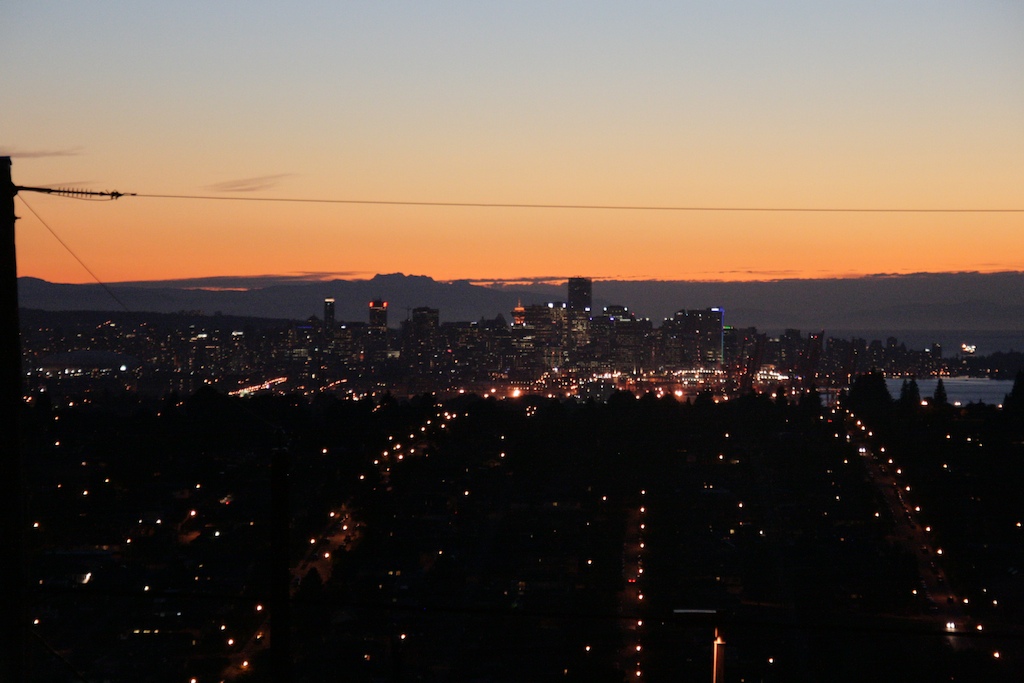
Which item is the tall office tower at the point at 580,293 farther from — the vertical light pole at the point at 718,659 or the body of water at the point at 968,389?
the vertical light pole at the point at 718,659

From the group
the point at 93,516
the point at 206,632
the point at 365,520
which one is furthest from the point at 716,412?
the point at 206,632

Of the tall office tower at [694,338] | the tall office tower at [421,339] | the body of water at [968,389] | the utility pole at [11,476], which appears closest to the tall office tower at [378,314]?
the tall office tower at [421,339]

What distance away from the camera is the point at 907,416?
21.7m

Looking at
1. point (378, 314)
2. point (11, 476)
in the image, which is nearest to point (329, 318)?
point (378, 314)

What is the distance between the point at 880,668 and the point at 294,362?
36.8 metres

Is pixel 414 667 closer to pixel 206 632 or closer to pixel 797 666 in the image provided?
pixel 206 632

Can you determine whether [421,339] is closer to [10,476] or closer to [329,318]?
[329,318]

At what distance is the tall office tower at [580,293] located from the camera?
6856 cm

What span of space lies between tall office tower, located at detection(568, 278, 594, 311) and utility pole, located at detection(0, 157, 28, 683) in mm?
65420

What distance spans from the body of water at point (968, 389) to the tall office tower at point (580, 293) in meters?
19.6

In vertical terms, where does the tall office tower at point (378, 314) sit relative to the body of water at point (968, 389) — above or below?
above

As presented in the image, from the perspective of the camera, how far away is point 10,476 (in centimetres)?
275

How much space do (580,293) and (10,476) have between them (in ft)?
220

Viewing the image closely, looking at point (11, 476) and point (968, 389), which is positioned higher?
point (11, 476)
